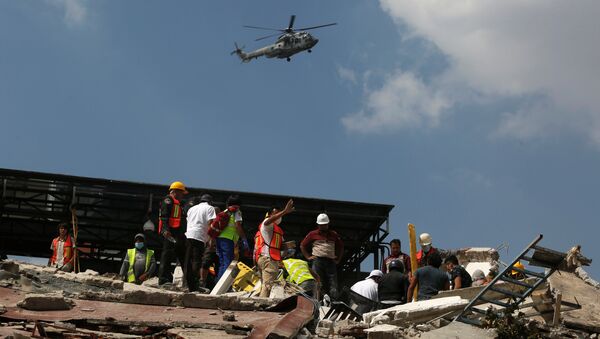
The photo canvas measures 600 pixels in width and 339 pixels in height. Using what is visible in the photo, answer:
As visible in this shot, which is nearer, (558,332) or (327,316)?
(558,332)

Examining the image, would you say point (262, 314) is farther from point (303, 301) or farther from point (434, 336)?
point (434, 336)

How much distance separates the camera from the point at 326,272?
51.1ft

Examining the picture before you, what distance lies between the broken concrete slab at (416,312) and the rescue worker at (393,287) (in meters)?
2.67

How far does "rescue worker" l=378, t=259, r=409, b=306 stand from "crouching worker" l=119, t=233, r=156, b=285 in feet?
13.7

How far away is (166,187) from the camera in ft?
79.8

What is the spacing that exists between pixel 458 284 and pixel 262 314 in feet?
14.1

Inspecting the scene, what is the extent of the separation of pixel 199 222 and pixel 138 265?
5.66 feet

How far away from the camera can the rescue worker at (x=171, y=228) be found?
52.7ft

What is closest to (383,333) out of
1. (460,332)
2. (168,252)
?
(460,332)

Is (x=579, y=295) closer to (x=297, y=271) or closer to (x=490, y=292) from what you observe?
(x=297, y=271)

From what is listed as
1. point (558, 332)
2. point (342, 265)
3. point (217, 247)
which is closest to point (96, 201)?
point (342, 265)

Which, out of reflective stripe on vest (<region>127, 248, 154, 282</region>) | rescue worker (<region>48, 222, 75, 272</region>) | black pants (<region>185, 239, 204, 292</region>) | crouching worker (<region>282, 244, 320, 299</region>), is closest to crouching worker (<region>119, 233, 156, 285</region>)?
reflective stripe on vest (<region>127, 248, 154, 282</region>)

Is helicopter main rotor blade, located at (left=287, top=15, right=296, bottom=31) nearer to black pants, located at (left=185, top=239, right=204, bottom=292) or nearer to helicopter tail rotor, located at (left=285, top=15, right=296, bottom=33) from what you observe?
helicopter tail rotor, located at (left=285, top=15, right=296, bottom=33)

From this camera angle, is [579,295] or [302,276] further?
[579,295]
